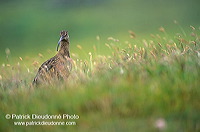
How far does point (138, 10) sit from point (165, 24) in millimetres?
9057

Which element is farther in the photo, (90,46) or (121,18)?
(121,18)

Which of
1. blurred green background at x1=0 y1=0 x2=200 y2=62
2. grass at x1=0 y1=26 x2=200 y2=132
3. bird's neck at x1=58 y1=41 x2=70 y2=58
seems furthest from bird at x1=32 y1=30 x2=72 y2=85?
blurred green background at x1=0 y1=0 x2=200 y2=62

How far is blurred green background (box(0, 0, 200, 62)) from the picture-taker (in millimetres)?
32688

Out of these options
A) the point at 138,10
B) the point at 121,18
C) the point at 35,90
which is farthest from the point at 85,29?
the point at 35,90

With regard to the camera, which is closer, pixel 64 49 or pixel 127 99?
pixel 127 99

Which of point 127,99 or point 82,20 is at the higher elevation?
point 82,20

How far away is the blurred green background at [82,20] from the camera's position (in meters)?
32.7

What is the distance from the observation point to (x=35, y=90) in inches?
330

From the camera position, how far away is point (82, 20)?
39.9 m

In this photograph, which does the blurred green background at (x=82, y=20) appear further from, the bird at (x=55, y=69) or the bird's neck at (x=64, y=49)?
the bird at (x=55, y=69)

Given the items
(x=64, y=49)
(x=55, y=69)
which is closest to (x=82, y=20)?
(x=64, y=49)

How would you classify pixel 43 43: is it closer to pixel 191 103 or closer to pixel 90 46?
pixel 90 46

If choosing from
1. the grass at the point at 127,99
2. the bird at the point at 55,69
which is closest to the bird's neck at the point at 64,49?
the bird at the point at 55,69

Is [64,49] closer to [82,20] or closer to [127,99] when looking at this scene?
[127,99]
